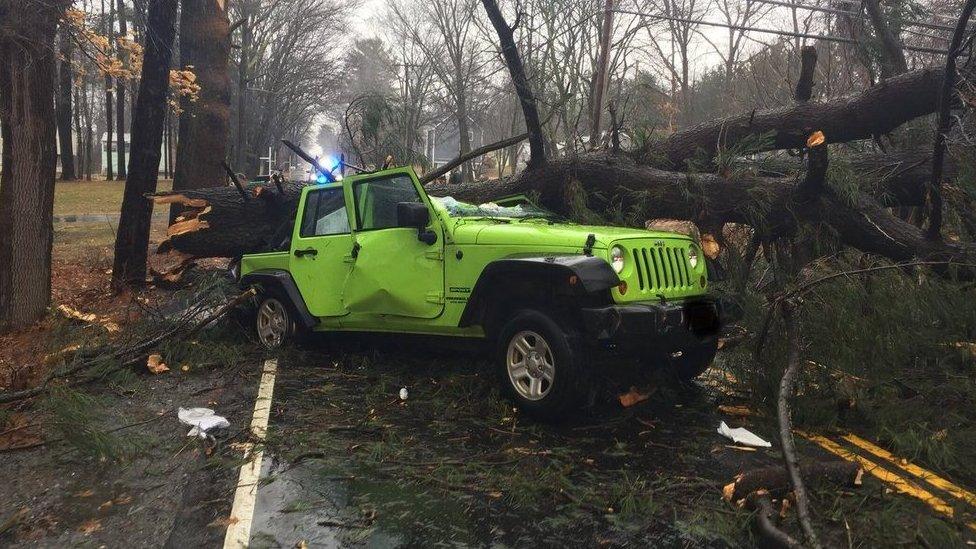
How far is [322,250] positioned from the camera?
267 inches

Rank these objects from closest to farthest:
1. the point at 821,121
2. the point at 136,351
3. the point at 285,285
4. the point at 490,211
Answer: the point at 490,211, the point at 136,351, the point at 285,285, the point at 821,121

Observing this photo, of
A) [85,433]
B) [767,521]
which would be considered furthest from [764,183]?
[85,433]

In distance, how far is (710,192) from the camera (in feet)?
23.2

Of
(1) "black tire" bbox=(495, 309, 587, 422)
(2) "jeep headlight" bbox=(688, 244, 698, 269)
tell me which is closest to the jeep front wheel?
(1) "black tire" bbox=(495, 309, 587, 422)

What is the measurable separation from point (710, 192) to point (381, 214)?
323 cm

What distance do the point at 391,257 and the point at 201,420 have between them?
6.27ft

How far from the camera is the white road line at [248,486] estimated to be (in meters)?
3.36

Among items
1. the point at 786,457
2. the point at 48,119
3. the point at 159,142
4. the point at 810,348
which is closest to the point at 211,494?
the point at 786,457

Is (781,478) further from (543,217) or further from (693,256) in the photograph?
(543,217)

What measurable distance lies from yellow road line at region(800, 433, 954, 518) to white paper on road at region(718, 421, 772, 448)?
0.35 metres

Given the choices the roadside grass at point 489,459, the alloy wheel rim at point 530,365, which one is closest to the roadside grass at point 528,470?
the roadside grass at point 489,459

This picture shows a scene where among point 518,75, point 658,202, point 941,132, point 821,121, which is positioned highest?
point 518,75

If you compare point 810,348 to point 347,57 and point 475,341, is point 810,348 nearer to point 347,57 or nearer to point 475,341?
point 475,341

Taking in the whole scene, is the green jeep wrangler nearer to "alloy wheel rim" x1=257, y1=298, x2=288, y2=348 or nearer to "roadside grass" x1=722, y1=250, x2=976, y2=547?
"alloy wheel rim" x1=257, y1=298, x2=288, y2=348
